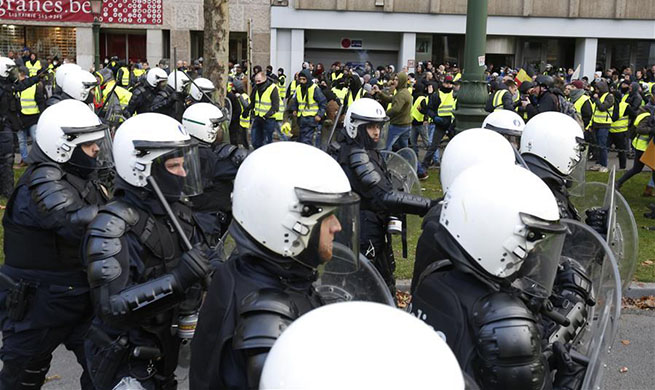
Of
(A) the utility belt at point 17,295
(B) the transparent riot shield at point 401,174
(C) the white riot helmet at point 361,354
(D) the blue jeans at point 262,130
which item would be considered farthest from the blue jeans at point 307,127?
(C) the white riot helmet at point 361,354

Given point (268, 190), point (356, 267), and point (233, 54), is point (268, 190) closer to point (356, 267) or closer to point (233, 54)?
point (356, 267)

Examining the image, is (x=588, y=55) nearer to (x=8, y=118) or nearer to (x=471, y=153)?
(x=8, y=118)

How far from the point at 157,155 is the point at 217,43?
8.22 metres

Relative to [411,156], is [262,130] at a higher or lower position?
lower

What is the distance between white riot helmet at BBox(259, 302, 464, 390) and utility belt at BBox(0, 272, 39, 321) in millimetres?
2940

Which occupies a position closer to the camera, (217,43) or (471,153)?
(471,153)

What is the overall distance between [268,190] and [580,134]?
10.3 ft

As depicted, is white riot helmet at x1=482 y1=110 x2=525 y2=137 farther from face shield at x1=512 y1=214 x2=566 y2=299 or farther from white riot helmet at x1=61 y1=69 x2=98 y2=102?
white riot helmet at x1=61 y1=69 x2=98 y2=102

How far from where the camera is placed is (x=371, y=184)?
542 cm

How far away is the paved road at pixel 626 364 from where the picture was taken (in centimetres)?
523

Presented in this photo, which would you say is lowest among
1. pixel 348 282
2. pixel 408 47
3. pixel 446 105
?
pixel 348 282

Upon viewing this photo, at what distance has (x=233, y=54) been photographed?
3156 centimetres

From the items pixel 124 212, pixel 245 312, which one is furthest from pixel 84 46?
pixel 245 312

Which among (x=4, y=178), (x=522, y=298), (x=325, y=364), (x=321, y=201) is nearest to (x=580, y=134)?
(x=522, y=298)
